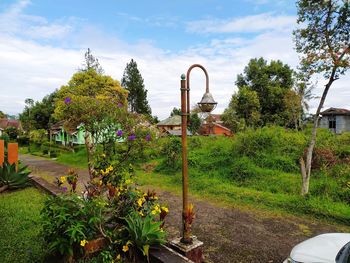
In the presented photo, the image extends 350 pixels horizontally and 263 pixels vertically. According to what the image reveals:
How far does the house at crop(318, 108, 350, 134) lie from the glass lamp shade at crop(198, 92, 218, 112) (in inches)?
938

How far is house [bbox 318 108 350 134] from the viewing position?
2214 cm

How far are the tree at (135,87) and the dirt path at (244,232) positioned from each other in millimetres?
28561

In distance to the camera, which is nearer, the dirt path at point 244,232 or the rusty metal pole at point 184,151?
the rusty metal pole at point 184,151

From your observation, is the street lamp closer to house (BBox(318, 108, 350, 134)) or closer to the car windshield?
the car windshield

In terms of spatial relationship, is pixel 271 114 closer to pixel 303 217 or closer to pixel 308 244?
pixel 303 217

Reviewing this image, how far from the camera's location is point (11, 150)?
22.9ft

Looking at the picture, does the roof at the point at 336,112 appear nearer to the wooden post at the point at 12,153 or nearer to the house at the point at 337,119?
the house at the point at 337,119

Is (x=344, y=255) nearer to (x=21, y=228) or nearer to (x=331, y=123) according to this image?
(x=21, y=228)

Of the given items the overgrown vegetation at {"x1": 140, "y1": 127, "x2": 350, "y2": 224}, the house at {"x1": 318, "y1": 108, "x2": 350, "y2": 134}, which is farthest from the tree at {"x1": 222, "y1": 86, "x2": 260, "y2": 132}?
the overgrown vegetation at {"x1": 140, "y1": 127, "x2": 350, "y2": 224}

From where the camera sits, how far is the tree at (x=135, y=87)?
1304 inches

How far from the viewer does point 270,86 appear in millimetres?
23281

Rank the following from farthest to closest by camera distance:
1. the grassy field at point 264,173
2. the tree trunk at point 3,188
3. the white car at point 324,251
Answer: the tree trunk at point 3,188 → the grassy field at point 264,173 → the white car at point 324,251

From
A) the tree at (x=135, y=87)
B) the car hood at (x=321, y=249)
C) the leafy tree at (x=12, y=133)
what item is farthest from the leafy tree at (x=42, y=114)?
the car hood at (x=321, y=249)

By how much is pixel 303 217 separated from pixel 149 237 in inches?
166
